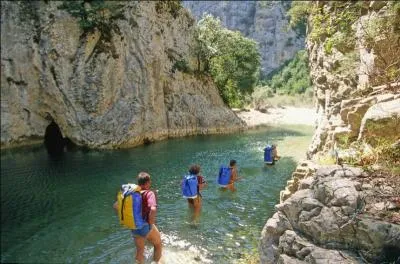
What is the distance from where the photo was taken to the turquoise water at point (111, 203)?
37.5 feet

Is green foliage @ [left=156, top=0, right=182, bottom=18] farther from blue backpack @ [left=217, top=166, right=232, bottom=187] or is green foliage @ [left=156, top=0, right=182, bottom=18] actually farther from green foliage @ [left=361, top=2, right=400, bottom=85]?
green foliage @ [left=361, top=2, right=400, bottom=85]

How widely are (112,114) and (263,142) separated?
46.2 ft

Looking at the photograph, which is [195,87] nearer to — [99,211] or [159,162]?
[159,162]

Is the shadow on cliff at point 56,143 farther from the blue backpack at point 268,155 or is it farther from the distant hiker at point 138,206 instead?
the distant hiker at point 138,206

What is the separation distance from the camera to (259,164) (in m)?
24.2

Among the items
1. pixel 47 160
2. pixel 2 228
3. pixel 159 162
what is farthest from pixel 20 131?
pixel 2 228

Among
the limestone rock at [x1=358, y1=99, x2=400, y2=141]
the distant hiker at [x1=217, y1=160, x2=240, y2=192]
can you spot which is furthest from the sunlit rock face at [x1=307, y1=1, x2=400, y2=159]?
the distant hiker at [x1=217, y1=160, x2=240, y2=192]

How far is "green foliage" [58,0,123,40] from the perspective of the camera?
31.7 metres

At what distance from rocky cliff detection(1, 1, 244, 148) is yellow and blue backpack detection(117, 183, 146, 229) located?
2412 centimetres

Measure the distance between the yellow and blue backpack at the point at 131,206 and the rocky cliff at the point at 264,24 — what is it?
413 feet

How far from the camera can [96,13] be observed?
1282 inches

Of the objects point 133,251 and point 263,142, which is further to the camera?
point 263,142

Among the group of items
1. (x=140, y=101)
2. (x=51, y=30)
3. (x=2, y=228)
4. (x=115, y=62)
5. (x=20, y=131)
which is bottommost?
(x=2, y=228)

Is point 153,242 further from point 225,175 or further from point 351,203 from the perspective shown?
point 225,175
